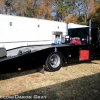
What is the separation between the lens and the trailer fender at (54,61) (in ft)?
20.3

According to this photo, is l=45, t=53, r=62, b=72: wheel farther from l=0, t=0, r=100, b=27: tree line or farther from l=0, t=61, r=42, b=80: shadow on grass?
l=0, t=0, r=100, b=27: tree line

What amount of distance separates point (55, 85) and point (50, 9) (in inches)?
1468

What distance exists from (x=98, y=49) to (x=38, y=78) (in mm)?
3905

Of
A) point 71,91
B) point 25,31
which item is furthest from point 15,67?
point 25,31

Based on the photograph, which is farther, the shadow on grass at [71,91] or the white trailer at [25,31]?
the white trailer at [25,31]

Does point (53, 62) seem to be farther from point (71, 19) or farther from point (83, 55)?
point (71, 19)

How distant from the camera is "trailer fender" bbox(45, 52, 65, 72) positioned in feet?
20.3

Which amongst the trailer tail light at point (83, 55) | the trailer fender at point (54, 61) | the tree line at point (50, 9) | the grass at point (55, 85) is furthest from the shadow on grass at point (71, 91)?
the tree line at point (50, 9)

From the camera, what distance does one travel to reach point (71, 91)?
4.47m

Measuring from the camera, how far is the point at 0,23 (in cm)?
983

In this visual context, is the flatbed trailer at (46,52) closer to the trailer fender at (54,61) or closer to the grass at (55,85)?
the trailer fender at (54,61)

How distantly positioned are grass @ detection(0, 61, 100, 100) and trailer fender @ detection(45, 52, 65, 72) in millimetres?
199

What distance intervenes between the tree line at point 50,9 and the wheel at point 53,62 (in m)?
32.6

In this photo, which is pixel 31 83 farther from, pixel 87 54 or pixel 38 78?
pixel 87 54
